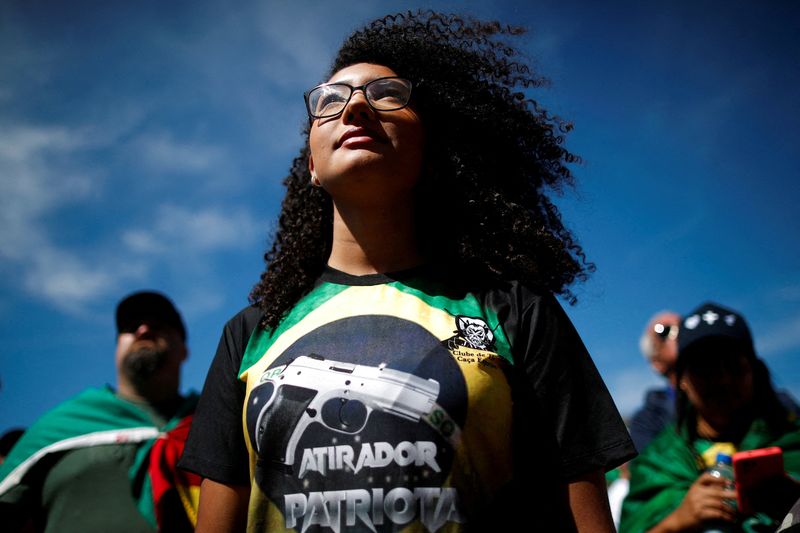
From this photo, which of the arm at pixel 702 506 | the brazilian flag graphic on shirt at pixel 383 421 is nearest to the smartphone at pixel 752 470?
the arm at pixel 702 506

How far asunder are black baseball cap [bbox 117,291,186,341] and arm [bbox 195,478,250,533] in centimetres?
312

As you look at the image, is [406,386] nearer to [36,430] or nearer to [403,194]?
[403,194]

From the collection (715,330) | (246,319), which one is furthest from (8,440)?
(715,330)

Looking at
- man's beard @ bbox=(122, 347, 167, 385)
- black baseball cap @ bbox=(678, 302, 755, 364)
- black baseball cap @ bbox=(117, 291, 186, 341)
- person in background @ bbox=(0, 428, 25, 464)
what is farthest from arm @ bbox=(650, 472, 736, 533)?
person in background @ bbox=(0, 428, 25, 464)

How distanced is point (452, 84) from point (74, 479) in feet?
10.3

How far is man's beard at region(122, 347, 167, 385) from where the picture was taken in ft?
14.5

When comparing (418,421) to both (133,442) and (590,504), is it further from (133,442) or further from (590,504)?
(133,442)

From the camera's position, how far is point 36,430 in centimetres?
406

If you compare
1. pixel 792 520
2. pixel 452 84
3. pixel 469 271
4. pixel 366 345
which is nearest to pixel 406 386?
pixel 366 345

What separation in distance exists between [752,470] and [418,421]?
199 cm

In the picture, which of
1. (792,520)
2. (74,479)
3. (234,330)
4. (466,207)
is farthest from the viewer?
(74,479)

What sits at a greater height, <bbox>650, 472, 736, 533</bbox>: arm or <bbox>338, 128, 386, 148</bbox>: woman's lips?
<bbox>338, 128, 386, 148</bbox>: woman's lips

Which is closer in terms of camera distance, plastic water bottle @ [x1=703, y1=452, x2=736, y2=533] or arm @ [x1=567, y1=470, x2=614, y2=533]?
arm @ [x1=567, y1=470, x2=614, y2=533]

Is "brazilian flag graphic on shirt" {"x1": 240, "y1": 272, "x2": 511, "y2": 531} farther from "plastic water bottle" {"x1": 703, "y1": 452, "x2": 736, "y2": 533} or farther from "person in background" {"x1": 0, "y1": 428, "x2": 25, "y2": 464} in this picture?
"person in background" {"x1": 0, "y1": 428, "x2": 25, "y2": 464}
